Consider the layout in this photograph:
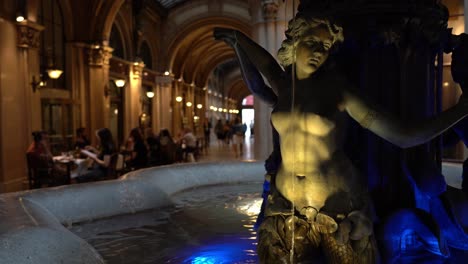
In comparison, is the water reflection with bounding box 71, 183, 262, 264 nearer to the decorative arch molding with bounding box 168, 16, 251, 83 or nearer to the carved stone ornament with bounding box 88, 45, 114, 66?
the carved stone ornament with bounding box 88, 45, 114, 66

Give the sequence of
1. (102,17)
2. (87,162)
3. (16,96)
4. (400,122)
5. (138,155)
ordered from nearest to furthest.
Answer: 1. (400,122)
2. (87,162)
3. (138,155)
4. (16,96)
5. (102,17)

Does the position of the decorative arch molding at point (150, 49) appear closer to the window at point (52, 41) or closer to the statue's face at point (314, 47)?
the window at point (52, 41)

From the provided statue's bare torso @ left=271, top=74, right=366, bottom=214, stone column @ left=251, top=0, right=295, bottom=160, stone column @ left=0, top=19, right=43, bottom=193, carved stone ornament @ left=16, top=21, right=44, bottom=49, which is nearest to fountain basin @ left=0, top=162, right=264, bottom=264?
statue's bare torso @ left=271, top=74, right=366, bottom=214

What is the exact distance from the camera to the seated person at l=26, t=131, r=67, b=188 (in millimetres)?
8680

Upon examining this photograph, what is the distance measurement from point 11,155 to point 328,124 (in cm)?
1039

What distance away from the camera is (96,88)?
16609 mm

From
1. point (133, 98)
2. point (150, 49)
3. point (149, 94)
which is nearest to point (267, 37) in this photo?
point (133, 98)

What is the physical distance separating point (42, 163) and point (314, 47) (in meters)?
7.69

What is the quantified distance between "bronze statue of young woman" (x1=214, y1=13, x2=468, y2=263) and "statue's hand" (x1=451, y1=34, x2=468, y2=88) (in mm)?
924

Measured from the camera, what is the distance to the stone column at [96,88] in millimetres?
16328

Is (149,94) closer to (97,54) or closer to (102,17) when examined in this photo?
(97,54)

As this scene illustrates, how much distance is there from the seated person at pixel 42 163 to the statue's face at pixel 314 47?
24.9 ft

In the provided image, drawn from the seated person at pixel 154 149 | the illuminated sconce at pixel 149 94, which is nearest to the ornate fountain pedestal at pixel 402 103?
the seated person at pixel 154 149

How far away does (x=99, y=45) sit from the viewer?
645 inches
